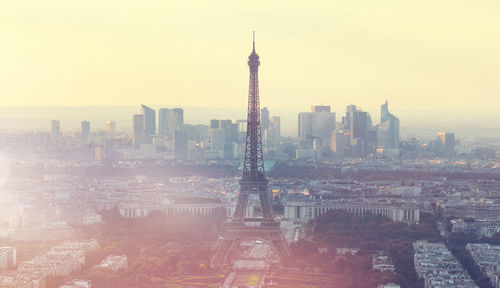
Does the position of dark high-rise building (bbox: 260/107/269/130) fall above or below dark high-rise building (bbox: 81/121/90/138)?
above

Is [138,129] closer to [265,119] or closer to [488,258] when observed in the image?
[265,119]

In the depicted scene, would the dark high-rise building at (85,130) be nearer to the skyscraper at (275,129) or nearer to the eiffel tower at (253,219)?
the skyscraper at (275,129)

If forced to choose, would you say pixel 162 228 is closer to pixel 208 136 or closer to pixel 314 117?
pixel 208 136

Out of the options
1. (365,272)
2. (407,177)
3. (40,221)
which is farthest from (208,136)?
(365,272)

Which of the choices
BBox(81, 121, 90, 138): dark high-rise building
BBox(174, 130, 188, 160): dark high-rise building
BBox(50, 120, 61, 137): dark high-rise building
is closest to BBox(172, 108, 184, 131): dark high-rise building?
BBox(174, 130, 188, 160): dark high-rise building

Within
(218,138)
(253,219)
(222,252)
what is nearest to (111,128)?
(218,138)

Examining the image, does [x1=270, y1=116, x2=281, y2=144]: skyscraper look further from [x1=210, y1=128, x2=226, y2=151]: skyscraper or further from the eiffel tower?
the eiffel tower

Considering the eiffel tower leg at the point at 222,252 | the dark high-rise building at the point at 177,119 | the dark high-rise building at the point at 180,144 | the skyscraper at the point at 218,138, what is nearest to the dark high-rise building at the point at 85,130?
the dark high-rise building at the point at 177,119
